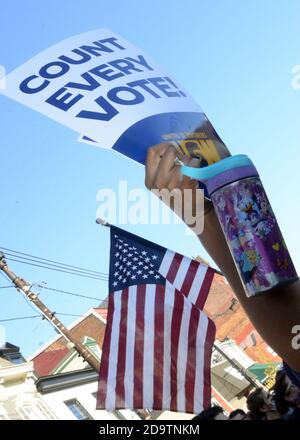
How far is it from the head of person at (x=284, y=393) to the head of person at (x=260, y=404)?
28 centimetres

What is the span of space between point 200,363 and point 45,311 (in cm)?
897

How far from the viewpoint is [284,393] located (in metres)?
3.71

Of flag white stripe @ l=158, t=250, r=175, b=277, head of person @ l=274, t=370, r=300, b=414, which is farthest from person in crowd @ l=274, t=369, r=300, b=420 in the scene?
flag white stripe @ l=158, t=250, r=175, b=277

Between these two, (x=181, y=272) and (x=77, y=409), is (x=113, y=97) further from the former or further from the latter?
(x=77, y=409)

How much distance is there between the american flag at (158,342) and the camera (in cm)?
482

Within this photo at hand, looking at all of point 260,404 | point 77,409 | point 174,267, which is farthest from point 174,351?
point 77,409

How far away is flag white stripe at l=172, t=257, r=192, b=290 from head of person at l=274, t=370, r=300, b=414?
1926mm

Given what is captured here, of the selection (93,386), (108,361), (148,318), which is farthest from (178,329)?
(93,386)

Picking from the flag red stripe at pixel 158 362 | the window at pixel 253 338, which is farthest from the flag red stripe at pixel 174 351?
the window at pixel 253 338

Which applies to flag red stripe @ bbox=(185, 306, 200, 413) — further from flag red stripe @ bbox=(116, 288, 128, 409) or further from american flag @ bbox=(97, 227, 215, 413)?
flag red stripe @ bbox=(116, 288, 128, 409)

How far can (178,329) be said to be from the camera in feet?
16.4

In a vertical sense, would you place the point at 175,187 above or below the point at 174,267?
above

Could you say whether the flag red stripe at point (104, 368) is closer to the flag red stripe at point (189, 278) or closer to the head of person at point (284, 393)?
the flag red stripe at point (189, 278)

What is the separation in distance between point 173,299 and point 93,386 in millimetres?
14472
